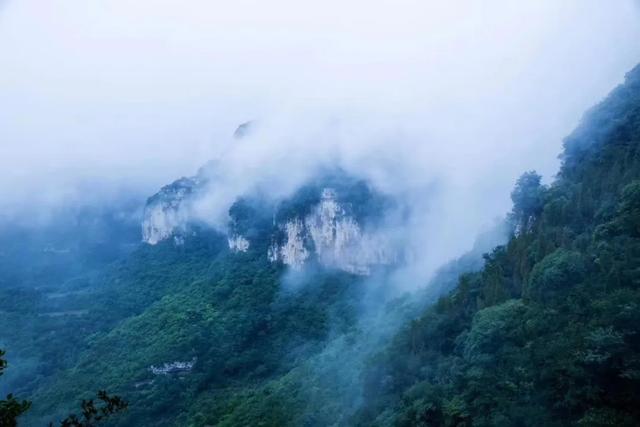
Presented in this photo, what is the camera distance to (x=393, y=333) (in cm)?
3553

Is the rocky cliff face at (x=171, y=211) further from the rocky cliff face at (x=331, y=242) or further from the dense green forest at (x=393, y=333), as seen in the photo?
the rocky cliff face at (x=331, y=242)

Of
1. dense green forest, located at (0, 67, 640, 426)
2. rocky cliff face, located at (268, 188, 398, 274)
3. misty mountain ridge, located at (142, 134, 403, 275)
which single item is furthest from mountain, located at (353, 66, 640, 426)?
misty mountain ridge, located at (142, 134, 403, 275)

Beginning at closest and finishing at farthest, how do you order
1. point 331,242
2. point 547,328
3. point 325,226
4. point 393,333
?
1. point 547,328
2. point 393,333
3. point 331,242
4. point 325,226

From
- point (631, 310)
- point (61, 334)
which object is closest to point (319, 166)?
point (61, 334)

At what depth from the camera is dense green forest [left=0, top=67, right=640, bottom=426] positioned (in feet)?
63.2

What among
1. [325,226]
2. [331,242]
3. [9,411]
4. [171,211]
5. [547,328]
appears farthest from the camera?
[171,211]

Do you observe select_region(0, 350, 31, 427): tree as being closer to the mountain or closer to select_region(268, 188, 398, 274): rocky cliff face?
the mountain

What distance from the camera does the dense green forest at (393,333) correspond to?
63.2 ft

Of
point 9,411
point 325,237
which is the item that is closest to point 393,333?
point 9,411

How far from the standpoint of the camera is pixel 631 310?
17938 mm

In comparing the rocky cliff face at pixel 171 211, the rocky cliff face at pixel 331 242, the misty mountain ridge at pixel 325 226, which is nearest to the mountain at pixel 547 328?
the rocky cliff face at pixel 331 242

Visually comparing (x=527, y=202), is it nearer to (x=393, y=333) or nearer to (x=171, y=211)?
(x=393, y=333)

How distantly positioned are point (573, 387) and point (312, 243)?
50.7 meters

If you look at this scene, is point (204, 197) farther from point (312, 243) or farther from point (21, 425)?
point (21, 425)
